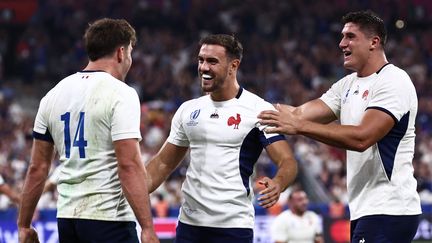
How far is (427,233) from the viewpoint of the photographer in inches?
627

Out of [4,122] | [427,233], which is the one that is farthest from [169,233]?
[4,122]

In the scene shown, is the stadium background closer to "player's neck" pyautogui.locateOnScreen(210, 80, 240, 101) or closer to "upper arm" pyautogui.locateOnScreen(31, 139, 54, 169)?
"player's neck" pyautogui.locateOnScreen(210, 80, 240, 101)

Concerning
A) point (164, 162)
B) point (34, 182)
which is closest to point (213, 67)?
point (164, 162)

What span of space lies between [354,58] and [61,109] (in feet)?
6.92

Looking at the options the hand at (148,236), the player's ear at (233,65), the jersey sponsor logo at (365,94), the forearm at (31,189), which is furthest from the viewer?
the player's ear at (233,65)

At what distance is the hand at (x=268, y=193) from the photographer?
6230mm

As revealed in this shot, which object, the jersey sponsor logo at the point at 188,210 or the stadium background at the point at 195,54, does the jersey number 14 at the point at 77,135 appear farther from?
the stadium background at the point at 195,54

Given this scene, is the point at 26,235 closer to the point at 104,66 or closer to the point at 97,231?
the point at 97,231

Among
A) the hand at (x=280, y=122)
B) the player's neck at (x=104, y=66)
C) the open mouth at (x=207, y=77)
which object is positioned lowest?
the hand at (x=280, y=122)

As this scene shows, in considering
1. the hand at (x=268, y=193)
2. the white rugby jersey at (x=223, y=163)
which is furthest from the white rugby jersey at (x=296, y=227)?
the hand at (x=268, y=193)

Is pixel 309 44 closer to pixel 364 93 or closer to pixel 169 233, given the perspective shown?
pixel 169 233

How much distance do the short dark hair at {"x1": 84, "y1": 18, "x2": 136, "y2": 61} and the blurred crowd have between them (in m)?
13.2

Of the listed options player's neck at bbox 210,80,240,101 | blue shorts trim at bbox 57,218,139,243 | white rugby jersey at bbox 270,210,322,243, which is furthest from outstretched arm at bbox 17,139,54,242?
white rugby jersey at bbox 270,210,322,243

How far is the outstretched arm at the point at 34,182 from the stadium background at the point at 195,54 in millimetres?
11744
